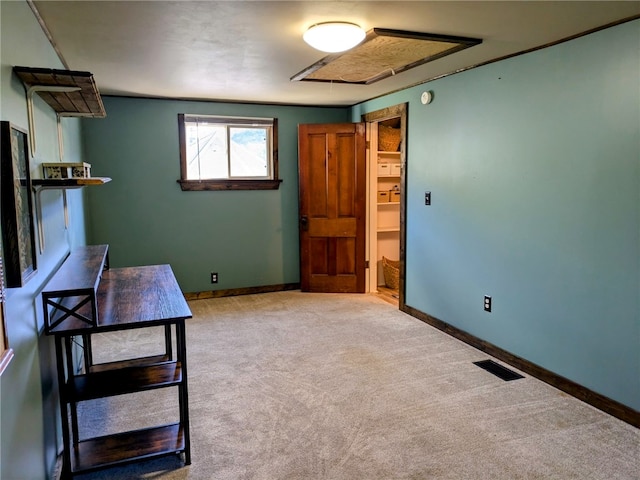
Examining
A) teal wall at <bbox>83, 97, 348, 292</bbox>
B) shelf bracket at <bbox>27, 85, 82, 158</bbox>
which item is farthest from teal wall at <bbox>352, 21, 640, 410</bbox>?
shelf bracket at <bbox>27, 85, 82, 158</bbox>

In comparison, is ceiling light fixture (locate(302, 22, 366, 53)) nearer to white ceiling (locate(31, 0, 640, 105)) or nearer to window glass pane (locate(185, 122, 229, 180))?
white ceiling (locate(31, 0, 640, 105))

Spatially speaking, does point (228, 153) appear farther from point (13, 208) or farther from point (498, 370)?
point (13, 208)

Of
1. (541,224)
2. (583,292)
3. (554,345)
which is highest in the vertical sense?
(541,224)

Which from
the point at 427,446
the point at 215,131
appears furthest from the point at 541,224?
the point at 215,131

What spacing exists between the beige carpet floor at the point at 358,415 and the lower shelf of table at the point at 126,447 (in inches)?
3.4

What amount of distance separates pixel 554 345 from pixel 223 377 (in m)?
2.22

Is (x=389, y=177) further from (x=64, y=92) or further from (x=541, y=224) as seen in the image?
(x=64, y=92)

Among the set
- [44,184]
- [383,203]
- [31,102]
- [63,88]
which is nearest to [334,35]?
[63,88]

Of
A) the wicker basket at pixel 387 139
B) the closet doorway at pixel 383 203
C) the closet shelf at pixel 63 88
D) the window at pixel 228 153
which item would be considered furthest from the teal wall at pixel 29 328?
the wicker basket at pixel 387 139

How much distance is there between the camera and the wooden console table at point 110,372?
6.49 feet

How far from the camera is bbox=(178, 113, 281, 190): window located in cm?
504

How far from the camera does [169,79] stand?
3885 mm

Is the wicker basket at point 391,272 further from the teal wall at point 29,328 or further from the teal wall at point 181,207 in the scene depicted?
the teal wall at point 29,328

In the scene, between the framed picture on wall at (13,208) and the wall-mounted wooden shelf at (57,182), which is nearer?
the framed picture on wall at (13,208)
